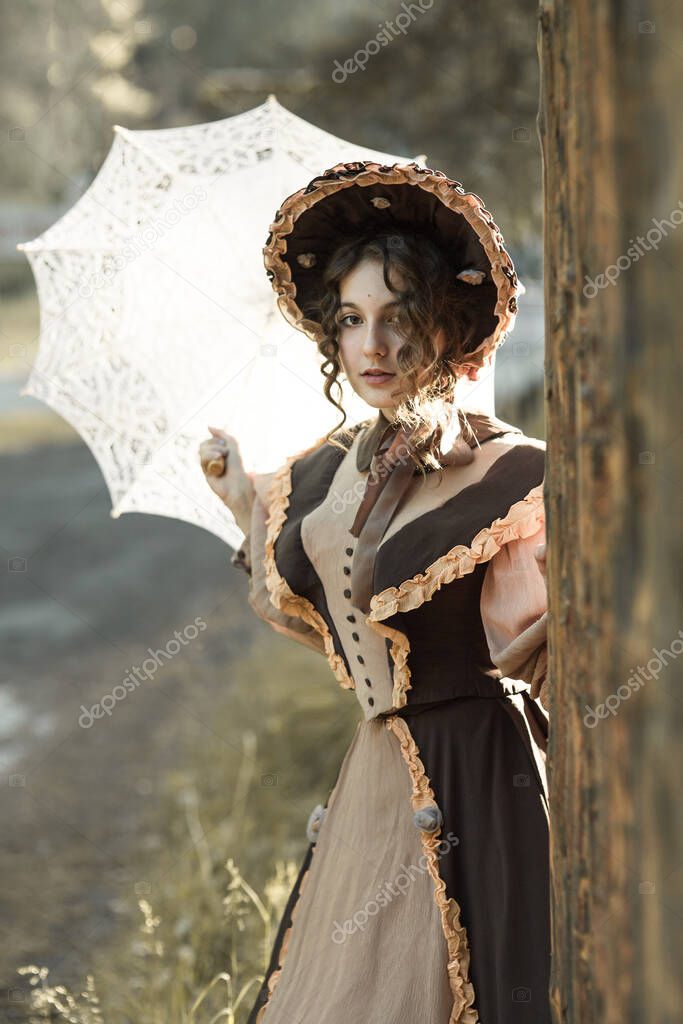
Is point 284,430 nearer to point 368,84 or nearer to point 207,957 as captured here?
point 207,957

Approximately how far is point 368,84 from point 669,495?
5889mm

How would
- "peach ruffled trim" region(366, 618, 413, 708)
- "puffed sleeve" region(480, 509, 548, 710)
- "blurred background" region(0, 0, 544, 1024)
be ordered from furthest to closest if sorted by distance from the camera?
1. "blurred background" region(0, 0, 544, 1024)
2. "peach ruffled trim" region(366, 618, 413, 708)
3. "puffed sleeve" region(480, 509, 548, 710)

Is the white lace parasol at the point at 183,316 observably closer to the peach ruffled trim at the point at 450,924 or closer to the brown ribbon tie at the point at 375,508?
the brown ribbon tie at the point at 375,508

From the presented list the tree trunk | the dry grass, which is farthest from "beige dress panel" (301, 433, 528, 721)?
the dry grass

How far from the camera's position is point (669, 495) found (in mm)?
1164

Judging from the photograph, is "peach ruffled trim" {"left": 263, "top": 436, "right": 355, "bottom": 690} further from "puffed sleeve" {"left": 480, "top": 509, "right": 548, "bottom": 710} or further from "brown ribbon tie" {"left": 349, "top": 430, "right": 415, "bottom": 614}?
"puffed sleeve" {"left": 480, "top": 509, "right": 548, "bottom": 710}

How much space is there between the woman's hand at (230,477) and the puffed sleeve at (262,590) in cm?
3

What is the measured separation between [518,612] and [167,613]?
24.0 feet

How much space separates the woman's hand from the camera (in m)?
2.13

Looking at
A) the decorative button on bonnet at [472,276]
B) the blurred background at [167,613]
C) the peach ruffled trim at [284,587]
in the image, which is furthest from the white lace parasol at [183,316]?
the blurred background at [167,613]

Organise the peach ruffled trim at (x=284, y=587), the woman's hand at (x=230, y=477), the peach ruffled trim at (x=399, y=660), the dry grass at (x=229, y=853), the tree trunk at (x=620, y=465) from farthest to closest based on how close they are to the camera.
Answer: the dry grass at (x=229, y=853)
the woman's hand at (x=230, y=477)
the peach ruffled trim at (x=284, y=587)
the peach ruffled trim at (x=399, y=660)
the tree trunk at (x=620, y=465)

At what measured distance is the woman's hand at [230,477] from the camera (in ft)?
7.00

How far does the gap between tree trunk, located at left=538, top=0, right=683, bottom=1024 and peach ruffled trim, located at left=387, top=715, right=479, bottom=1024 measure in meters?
0.41

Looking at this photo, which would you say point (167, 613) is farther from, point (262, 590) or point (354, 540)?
point (354, 540)
